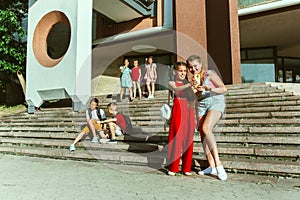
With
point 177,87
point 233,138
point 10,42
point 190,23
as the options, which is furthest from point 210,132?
point 10,42

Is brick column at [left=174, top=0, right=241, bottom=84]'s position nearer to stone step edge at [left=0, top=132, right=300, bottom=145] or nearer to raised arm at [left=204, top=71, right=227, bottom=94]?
stone step edge at [left=0, top=132, right=300, bottom=145]

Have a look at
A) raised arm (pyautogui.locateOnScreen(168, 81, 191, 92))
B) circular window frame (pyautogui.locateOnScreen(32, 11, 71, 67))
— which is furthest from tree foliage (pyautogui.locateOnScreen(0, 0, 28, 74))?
raised arm (pyautogui.locateOnScreen(168, 81, 191, 92))

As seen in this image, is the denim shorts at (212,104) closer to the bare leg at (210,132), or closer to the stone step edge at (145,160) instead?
the bare leg at (210,132)

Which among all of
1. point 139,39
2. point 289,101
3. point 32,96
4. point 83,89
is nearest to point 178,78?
point 289,101

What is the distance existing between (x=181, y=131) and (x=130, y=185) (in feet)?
3.22

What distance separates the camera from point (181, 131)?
11.5ft

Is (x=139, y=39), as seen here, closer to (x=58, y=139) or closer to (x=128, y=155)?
(x=58, y=139)

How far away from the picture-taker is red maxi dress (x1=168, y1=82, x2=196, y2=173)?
351 centimetres

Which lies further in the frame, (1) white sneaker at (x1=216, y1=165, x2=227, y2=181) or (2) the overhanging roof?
(2) the overhanging roof

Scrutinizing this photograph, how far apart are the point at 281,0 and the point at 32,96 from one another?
10.7 metres

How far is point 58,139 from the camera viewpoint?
251 inches

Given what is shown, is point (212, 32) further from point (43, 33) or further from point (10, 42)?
point (10, 42)

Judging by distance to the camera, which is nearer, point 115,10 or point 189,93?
point 189,93

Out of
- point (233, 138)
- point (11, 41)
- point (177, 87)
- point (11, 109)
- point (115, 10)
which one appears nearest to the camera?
point (177, 87)
